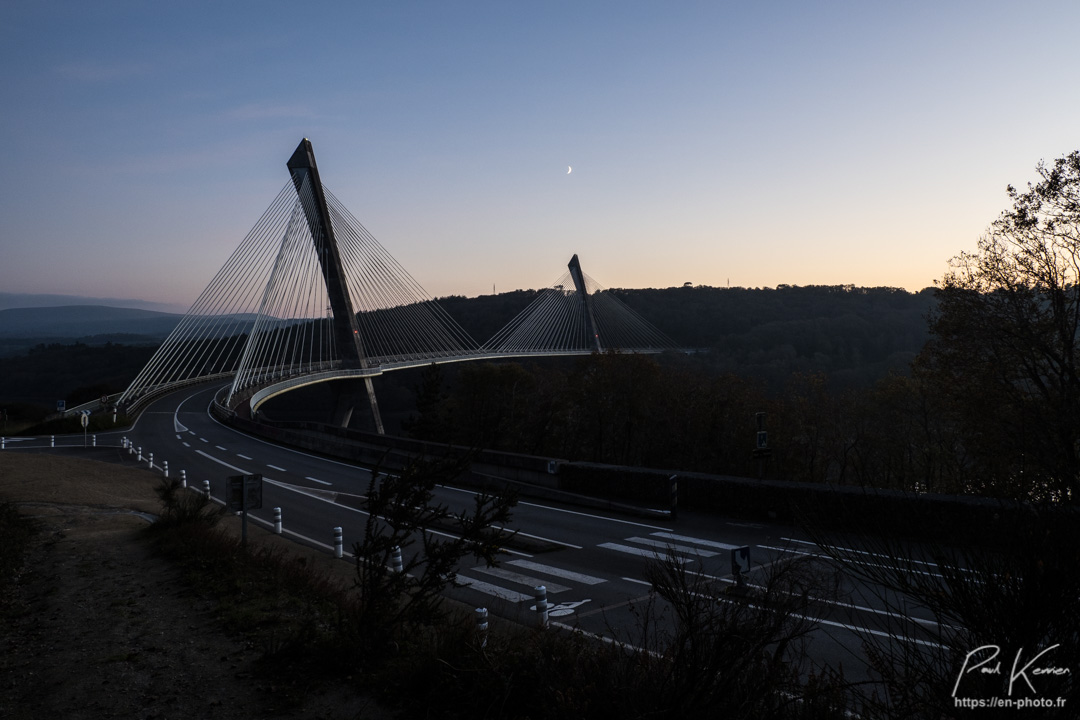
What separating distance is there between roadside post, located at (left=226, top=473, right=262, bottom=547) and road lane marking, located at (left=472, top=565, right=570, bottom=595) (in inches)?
178

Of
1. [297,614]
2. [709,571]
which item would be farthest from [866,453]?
[297,614]

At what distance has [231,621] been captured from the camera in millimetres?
8258

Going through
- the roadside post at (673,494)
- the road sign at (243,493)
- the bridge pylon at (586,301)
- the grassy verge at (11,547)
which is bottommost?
the roadside post at (673,494)

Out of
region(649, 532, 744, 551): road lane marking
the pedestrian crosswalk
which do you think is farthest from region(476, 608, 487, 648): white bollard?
region(649, 532, 744, 551): road lane marking

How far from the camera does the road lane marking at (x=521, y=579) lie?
1171 centimetres

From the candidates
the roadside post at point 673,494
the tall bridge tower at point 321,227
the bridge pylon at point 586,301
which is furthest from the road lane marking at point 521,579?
the bridge pylon at point 586,301

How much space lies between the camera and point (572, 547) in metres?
14.8

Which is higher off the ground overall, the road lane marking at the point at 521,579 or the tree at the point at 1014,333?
the tree at the point at 1014,333

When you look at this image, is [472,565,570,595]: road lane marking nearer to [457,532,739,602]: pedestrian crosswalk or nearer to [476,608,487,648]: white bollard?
[457,532,739,602]: pedestrian crosswalk

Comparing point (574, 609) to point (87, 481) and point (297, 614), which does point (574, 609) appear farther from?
point (87, 481)

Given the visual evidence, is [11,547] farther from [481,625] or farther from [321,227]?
[321,227]
